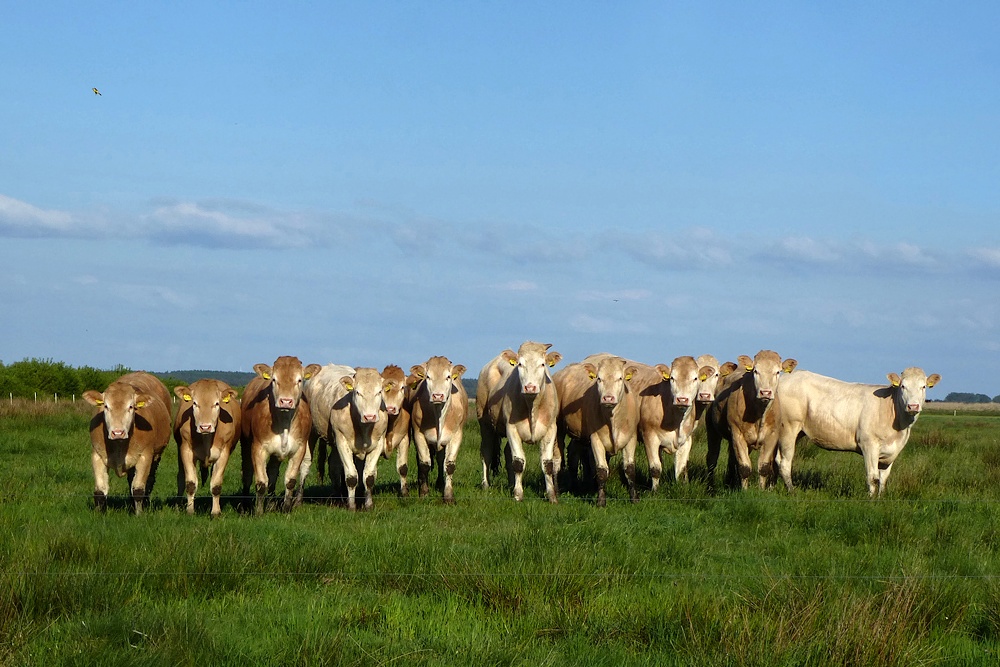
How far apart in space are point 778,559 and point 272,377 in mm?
7181

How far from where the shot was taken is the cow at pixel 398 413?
1404 cm

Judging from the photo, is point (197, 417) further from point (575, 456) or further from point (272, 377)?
point (575, 456)

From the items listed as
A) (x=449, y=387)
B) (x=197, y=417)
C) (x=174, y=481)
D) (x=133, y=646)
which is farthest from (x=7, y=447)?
(x=133, y=646)

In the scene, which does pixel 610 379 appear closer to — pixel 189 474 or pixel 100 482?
pixel 189 474

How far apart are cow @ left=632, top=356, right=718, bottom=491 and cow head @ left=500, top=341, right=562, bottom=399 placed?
1.72 metres

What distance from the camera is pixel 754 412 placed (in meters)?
16.1

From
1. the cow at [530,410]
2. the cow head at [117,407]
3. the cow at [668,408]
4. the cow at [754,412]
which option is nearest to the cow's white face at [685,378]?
the cow at [668,408]

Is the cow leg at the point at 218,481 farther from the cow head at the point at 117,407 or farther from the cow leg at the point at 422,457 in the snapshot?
the cow leg at the point at 422,457

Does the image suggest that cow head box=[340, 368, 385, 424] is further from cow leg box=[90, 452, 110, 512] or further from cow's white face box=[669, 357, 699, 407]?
cow's white face box=[669, 357, 699, 407]

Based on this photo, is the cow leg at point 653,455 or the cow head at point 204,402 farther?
the cow leg at point 653,455

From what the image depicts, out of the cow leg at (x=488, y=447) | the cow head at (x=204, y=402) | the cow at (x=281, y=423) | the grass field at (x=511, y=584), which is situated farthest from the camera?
the cow leg at (x=488, y=447)

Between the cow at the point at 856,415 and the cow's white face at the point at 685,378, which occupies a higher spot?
the cow's white face at the point at 685,378

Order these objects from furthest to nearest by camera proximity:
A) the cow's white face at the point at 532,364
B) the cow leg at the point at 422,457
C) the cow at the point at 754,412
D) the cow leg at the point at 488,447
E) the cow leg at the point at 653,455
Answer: the cow leg at the point at 488,447, the cow at the point at 754,412, the cow leg at the point at 422,457, the cow leg at the point at 653,455, the cow's white face at the point at 532,364

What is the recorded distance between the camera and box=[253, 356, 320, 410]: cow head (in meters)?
13.2
